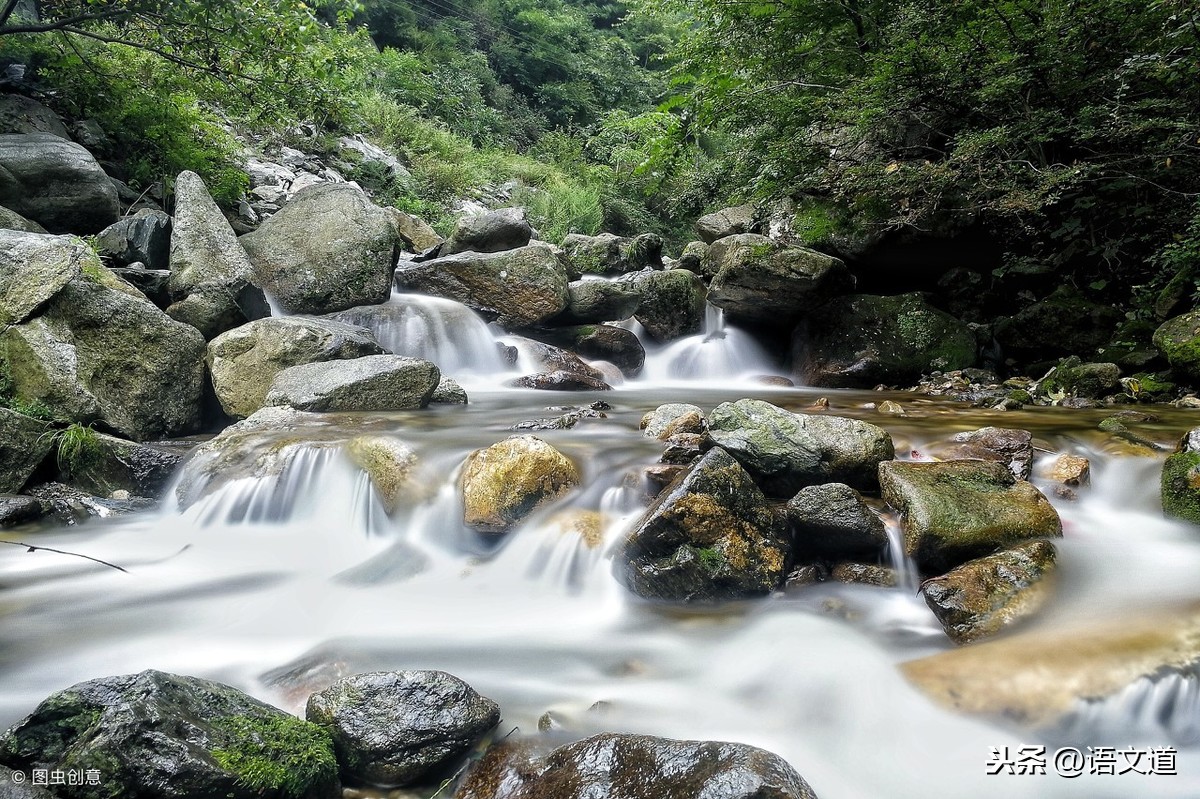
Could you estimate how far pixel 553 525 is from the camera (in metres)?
4.21

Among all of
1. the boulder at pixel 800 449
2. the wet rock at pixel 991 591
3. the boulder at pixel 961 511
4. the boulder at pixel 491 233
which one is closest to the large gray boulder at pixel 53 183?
the boulder at pixel 491 233

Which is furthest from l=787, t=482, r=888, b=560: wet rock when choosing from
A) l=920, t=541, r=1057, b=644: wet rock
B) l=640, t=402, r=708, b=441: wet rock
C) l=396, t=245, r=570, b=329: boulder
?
l=396, t=245, r=570, b=329: boulder

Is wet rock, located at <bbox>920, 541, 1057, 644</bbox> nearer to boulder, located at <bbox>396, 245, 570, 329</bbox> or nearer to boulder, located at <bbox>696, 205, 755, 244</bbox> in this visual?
boulder, located at <bbox>396, 245, 570, 329</bbox>

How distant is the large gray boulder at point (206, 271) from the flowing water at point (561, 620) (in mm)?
3360

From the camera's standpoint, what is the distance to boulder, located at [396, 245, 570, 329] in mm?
10242

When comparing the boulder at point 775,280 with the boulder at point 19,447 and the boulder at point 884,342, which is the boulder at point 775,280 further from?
the boulder at point 19,447

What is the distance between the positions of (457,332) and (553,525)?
605 cm

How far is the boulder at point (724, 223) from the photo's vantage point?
1372cm

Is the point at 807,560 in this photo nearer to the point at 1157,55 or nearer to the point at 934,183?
the point at 934,183

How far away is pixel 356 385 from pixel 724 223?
31.8ft

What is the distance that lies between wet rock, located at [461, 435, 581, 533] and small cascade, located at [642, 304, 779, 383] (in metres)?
6.22

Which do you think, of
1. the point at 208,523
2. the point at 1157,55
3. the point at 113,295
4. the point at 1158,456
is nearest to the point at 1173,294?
the point at 1157,55

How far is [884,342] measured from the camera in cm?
943

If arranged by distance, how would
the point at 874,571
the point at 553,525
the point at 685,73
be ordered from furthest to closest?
the point at 685,73, the point at 553,525, the point at 874,571
